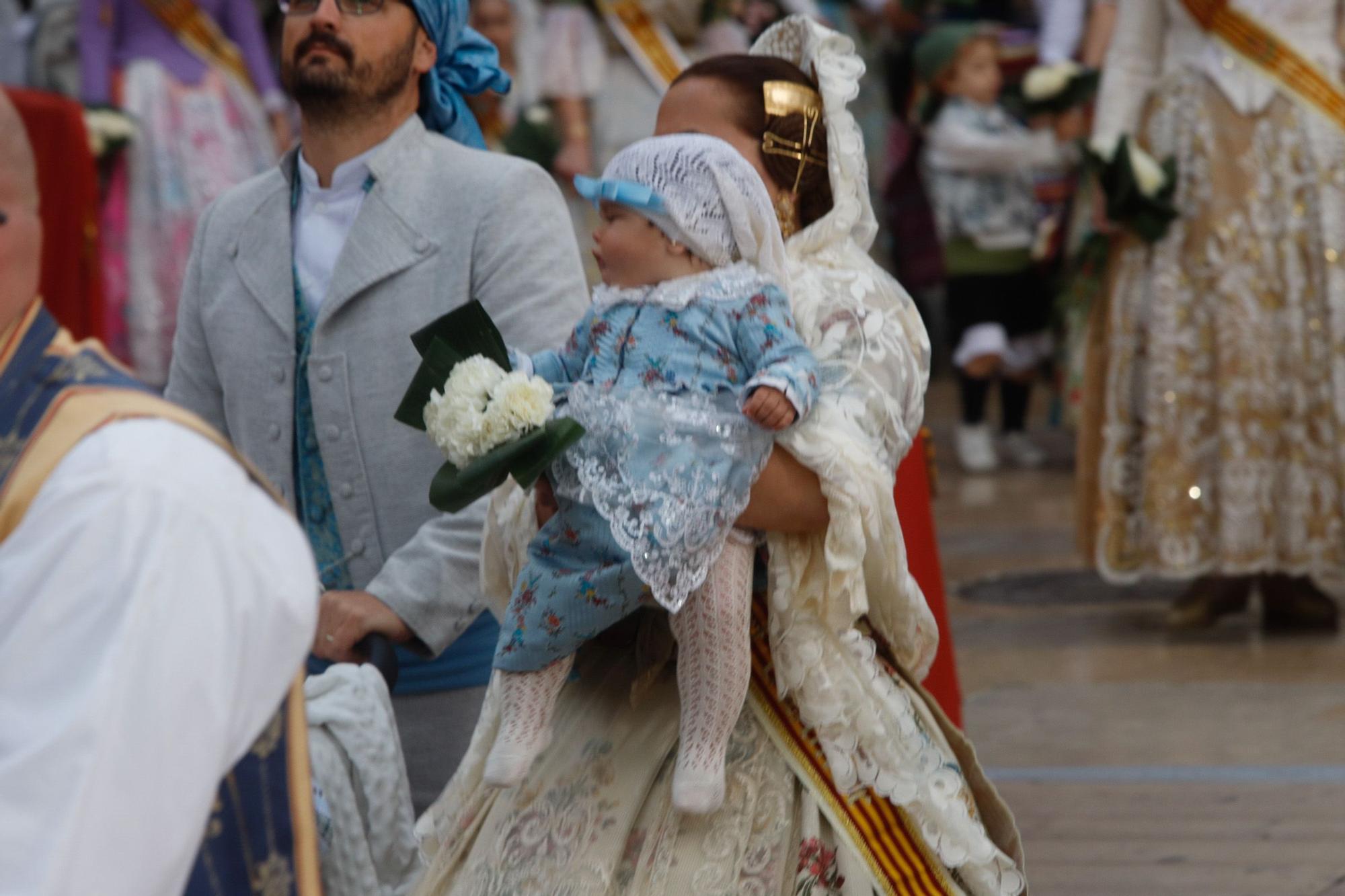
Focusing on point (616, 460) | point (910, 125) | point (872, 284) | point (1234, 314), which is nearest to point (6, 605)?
point (616, 460)

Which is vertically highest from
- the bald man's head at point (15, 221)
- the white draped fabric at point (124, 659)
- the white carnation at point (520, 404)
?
the bald man's head at point (15, 221)

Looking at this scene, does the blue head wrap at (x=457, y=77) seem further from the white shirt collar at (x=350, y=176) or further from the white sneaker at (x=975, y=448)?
the white sneaker at (x=975, y=448)

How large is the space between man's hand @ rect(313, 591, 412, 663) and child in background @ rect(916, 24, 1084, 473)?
622cm

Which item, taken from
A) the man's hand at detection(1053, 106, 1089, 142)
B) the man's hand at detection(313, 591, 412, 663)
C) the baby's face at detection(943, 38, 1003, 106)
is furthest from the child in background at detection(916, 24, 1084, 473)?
the man's hand at detection(313, 591, 412, 663)

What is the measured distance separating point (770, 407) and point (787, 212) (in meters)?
0.49

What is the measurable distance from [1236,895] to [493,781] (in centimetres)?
170

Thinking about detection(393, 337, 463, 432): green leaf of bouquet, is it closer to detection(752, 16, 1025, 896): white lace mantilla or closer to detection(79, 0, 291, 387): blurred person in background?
detection(752, 16, 1025, 896): white lace mantilla

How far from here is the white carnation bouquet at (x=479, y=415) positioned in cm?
246

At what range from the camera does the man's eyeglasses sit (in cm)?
333

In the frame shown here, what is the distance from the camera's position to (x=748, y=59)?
290cm

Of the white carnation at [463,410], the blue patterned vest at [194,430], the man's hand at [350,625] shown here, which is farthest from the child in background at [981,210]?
the blue patterned vest at [194,430]

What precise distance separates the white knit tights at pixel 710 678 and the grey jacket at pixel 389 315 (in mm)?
666

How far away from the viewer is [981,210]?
9.02m

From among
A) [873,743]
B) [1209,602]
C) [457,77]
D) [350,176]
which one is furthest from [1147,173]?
[873,743]
